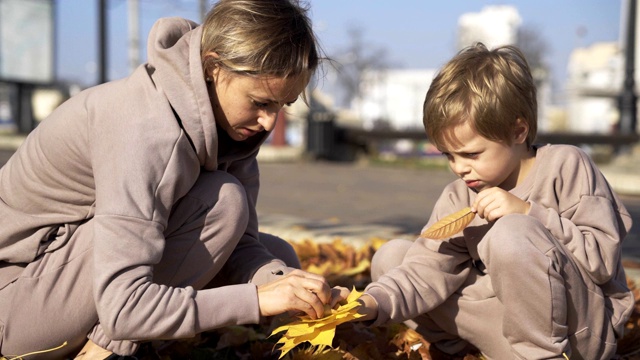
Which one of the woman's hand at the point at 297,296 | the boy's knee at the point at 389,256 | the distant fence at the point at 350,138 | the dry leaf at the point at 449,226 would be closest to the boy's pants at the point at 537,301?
the dry leaf at the point at 449,226

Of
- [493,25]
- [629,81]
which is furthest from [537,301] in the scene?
[493,25]

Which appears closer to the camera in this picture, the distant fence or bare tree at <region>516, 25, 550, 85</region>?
the distant fence

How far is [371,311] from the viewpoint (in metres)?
2.29

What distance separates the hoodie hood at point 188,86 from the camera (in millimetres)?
2168

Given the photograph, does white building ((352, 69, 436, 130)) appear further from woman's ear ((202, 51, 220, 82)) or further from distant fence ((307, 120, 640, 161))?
woman's ear ((202, 51, 220, 82))

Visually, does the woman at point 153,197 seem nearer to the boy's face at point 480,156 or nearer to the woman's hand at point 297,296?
the woman's hand at point 297,296

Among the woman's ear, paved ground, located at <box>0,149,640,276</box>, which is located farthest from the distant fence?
the woman's ear

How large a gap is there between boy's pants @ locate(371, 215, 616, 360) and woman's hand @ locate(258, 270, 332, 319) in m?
0.47

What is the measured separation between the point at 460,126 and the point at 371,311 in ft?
1.91

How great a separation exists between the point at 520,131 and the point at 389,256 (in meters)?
0.58

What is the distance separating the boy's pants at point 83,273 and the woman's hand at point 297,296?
30 centimetres

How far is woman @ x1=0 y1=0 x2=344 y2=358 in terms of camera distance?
6.67ft

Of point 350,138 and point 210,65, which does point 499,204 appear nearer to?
point 210,65

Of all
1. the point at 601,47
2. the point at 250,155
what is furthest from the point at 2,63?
the point at 601,47
